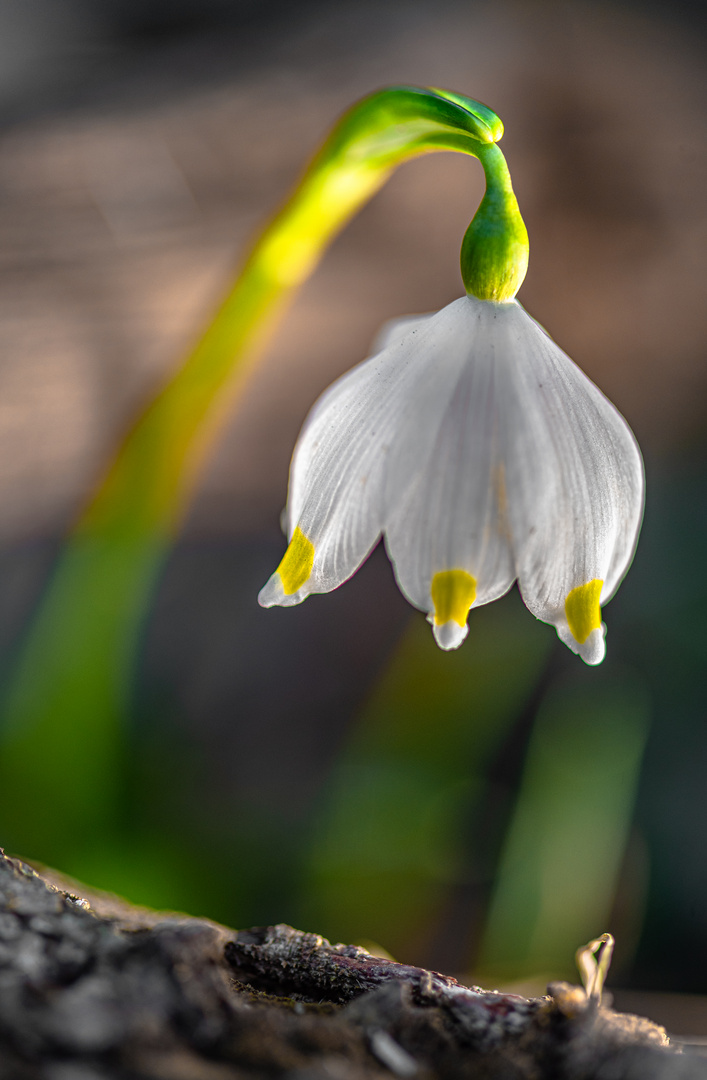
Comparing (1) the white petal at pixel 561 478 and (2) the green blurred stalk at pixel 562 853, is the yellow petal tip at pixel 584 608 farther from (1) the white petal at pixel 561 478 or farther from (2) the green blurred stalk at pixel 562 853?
(2) the green blurred stalk at pixel 562 853

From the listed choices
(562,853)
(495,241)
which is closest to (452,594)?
(495,241)

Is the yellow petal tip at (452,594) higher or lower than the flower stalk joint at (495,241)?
lower

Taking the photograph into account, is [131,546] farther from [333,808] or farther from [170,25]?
[170,25]

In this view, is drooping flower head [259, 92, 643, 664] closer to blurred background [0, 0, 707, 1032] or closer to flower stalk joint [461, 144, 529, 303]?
flower stalk joint [461, 144, 529, 303]

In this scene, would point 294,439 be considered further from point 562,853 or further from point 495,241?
point 495,241

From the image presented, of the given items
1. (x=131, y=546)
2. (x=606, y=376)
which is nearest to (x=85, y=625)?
(x=131, y=546)

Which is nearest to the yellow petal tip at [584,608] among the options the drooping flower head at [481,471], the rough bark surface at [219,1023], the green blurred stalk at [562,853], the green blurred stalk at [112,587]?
the drooping flower head at [481,471]
